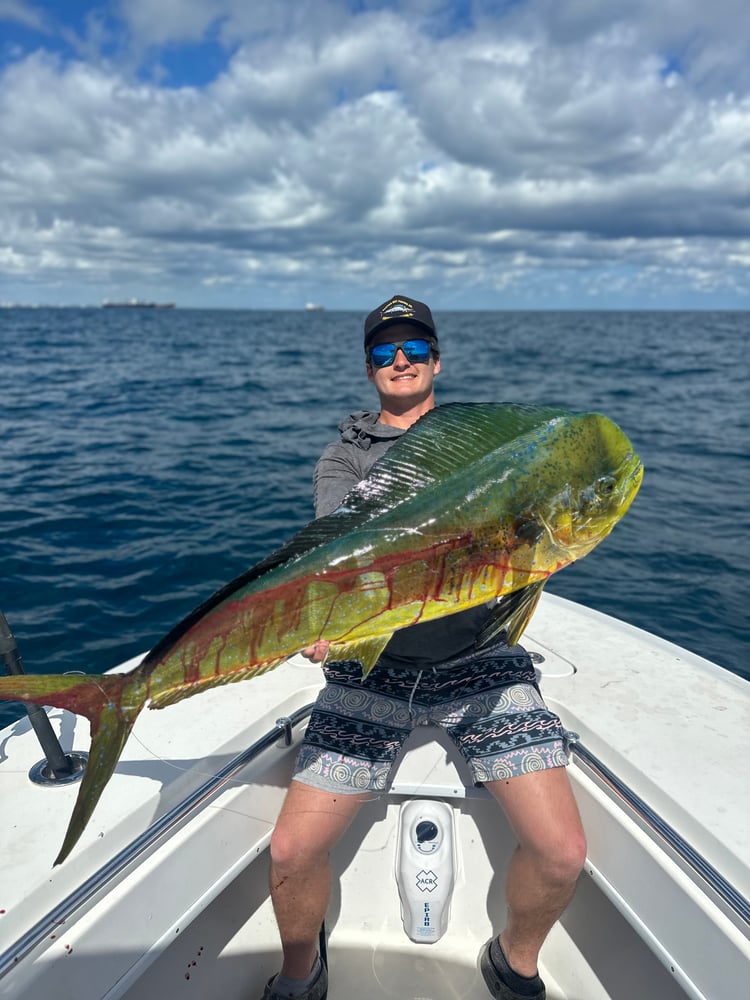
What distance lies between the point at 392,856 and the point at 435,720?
1016 mm

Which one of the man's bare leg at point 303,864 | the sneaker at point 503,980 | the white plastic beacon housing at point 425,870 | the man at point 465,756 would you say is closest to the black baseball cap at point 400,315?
the man at point 465,756

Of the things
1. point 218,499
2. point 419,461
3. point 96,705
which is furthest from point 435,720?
point 218,499

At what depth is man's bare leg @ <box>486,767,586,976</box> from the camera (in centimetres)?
244

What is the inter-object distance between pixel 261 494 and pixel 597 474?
31.3 feet

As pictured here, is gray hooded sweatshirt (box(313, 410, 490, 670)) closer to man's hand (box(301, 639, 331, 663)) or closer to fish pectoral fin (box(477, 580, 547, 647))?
fish pectoral fin (box(477, 580, 547, 647))

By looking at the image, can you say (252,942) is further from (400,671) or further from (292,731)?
(400,671)

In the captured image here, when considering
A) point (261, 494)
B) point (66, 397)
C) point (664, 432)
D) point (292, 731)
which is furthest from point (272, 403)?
point (292, 731)

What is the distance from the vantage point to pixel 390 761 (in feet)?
8.82

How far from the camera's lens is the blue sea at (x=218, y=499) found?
6914mm

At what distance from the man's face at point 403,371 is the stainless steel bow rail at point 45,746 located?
1.97m

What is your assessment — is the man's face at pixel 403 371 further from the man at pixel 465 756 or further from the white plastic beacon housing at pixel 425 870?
the white plastic beacon housing at pixel 425 870

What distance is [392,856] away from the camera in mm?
3266

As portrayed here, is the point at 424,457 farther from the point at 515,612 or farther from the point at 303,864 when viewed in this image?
the point at 303,864

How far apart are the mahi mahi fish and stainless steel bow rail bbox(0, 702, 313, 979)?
24.4 inches
